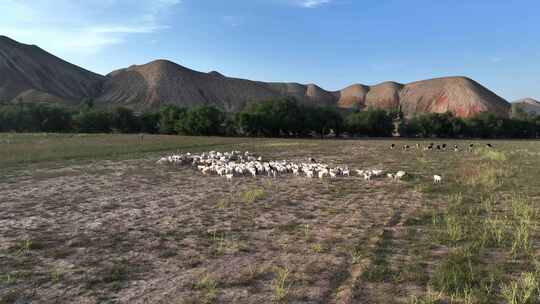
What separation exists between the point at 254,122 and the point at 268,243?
7551 centimetres

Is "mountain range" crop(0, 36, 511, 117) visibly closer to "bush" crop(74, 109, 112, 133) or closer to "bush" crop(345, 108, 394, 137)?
"bush" crop(74, 109, 112, 133)

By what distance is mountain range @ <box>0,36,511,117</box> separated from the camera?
15425 cm

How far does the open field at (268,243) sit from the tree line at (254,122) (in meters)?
67.5

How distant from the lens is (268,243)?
920 centimetres

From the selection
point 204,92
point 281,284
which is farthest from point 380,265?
point 204,92

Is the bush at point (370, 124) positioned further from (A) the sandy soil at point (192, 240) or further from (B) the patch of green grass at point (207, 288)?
(B) the patch of green grass at point (207, 288)

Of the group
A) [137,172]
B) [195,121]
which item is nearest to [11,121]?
[195,121]

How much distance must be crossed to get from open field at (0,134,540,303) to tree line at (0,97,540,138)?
67526 millimetres

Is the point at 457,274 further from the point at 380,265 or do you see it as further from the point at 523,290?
the point at 380,265

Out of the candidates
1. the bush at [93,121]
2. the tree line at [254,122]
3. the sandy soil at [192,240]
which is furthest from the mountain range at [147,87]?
the sandy soil at [192,240]

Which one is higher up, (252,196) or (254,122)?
(254,122)

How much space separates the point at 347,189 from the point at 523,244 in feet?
27.2

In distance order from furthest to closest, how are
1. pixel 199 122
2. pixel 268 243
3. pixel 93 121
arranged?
pixel 199 122, pixel 93 121, pixel 268 243

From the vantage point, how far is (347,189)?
16672 mm
